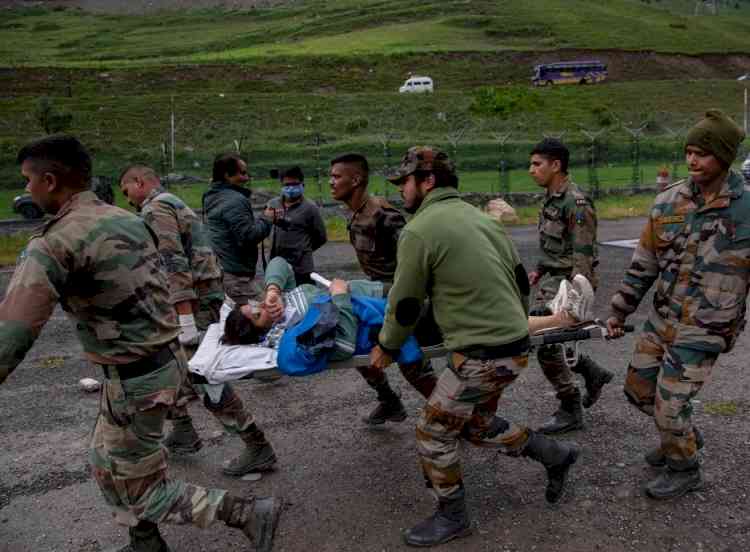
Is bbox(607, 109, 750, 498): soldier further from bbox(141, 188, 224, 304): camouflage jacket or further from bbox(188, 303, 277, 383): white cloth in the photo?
bbox(141, 188, 224, 304): camouflage jacket

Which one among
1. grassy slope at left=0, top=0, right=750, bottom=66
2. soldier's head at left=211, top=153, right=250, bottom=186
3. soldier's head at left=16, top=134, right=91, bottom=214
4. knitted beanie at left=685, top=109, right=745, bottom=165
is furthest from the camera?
grassy slope at left=0, top=0, right=750, bottom=66

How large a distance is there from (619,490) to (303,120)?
141ft

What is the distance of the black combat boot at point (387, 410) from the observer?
215 inches

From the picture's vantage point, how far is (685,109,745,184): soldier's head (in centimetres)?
402

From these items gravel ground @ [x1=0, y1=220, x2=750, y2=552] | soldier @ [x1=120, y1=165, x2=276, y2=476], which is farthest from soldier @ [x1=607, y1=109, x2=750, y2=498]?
soldier @ [x1=120, y1=165, x2=276, y2=476]

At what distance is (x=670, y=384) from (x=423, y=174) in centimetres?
184

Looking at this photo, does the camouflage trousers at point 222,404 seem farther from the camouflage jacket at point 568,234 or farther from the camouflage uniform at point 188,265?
the camouflage jacket at point 568,234

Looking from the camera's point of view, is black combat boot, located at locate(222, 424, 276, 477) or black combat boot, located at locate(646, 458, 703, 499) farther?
black combat boot, located at locate(222, 424, 276, 477)

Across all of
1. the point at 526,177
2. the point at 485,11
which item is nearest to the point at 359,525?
the point at 526,177

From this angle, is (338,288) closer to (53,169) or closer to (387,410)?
(387,410)

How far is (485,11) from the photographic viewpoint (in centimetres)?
9600

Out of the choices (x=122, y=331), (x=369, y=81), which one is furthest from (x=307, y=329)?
(x=369, y=81)

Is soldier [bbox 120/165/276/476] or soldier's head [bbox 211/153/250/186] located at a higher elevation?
soldier's head [bbox 211/153/250/186]

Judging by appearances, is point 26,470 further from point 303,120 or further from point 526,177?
point 303,120
